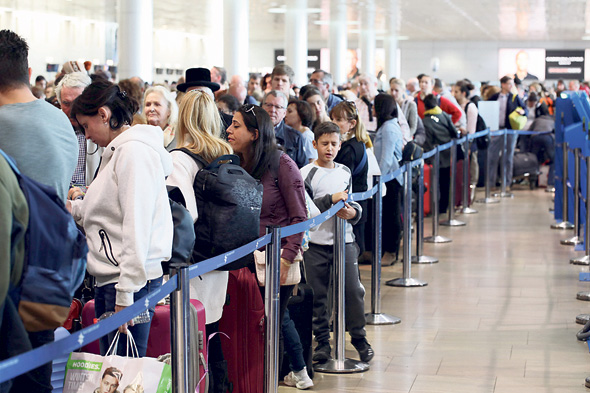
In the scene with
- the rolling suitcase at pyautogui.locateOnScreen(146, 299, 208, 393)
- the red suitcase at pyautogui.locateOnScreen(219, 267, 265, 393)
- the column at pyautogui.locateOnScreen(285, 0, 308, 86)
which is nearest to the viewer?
the rolling suitcase at pyautogui.locateOnScreen(146, 299, 208, 393)

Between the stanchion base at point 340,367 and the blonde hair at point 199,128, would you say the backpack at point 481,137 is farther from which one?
the blonde hair at point 199,128

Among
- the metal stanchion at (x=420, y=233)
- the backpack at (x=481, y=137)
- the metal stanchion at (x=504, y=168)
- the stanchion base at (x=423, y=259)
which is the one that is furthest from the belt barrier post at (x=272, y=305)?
the metal stanchion at (x=504, y=168)

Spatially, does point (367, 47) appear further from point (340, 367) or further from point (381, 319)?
point (340, 367)

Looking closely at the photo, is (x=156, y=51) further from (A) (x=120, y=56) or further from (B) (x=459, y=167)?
(B) (x=459, y=167)

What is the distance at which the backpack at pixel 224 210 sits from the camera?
160 inches

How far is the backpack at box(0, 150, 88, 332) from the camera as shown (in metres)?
2.60

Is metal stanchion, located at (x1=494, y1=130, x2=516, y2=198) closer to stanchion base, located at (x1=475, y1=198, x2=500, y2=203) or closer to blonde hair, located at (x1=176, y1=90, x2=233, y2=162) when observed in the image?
stanchion base, located at (x1=475, y1=198, x2=500, y2=203)

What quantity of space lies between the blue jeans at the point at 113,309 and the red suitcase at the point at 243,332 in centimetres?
90

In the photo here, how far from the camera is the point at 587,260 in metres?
9.31

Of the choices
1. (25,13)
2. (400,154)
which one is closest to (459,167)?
(400,154)

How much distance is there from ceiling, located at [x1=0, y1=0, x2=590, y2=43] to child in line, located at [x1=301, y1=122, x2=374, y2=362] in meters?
23.8

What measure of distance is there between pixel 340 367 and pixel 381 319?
4.32 ft

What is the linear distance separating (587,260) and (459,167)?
166 inches

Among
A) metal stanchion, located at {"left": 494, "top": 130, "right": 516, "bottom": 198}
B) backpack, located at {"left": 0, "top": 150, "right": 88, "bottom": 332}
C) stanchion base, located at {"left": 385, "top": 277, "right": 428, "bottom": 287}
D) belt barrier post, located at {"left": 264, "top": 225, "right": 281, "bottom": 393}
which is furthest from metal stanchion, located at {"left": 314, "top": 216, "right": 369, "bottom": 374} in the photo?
metal stanchion, located at {"left": 494, "top": 130, "right": 516, "bottom": 198}
